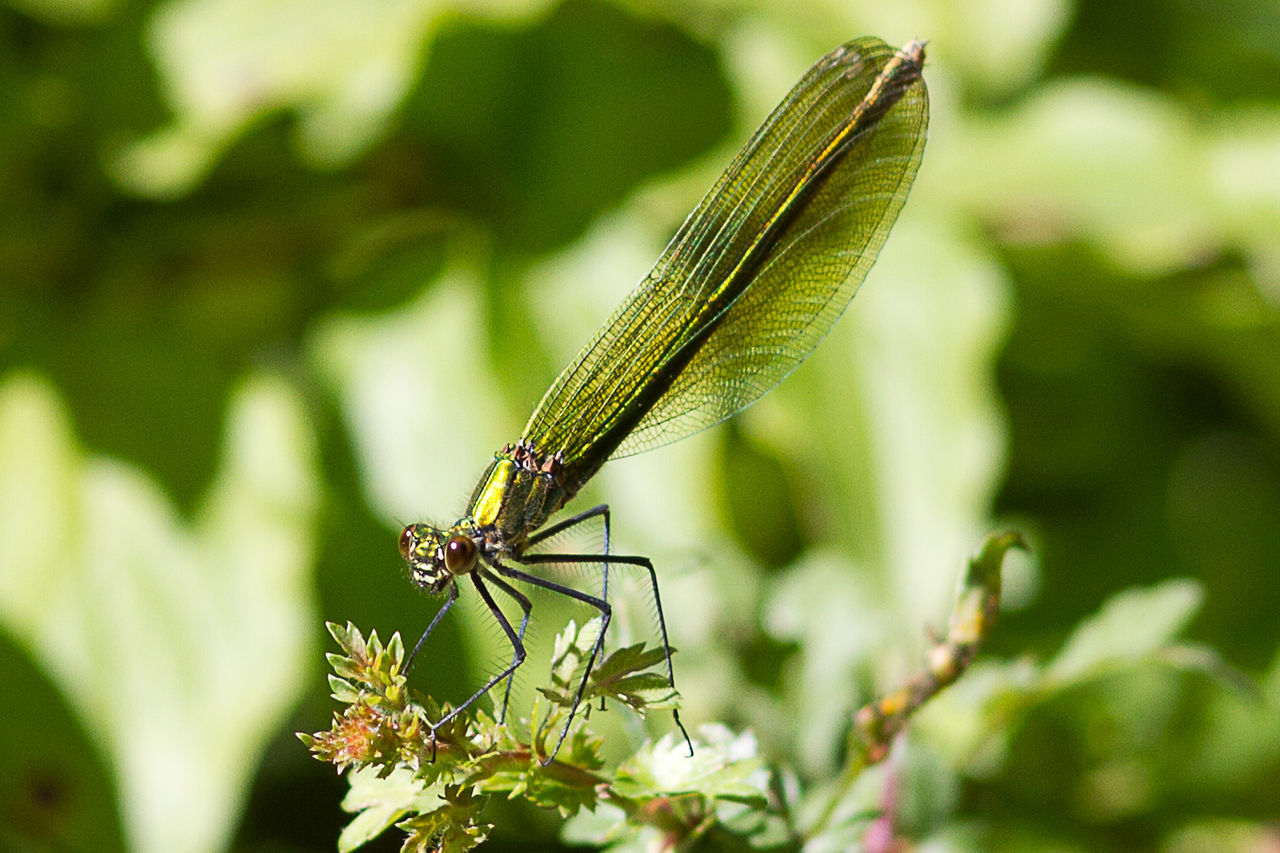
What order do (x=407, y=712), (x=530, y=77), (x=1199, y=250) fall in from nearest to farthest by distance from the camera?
(x=407, y=712) → (x=1199, y=250) → (x=530, y=77)

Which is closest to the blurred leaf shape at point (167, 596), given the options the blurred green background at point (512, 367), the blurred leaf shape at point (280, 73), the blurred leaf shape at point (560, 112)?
the blurred green background at point (512, 367)

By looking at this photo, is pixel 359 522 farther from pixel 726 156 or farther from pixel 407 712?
pixel 407 712

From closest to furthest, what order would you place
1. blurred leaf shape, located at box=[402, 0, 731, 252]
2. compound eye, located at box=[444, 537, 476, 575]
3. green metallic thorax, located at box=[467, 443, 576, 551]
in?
1. compound eye, located at box=[444, 537, 476, 575]
2. green metallic thorax, located at box=[467, 443, 576, 551]
3. blurred leaf shape, located at box=[402, 0, 731, 252]

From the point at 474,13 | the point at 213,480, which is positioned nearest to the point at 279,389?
the point at 213,480

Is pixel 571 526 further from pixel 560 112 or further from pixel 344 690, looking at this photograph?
pixel 560 112

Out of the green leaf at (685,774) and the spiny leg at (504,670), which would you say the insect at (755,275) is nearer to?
the spiny leg at (504,670)

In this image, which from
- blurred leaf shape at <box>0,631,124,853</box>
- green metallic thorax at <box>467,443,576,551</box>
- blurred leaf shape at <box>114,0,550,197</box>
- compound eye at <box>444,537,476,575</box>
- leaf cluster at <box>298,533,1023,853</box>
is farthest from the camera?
blurred leaf shape at <box>114,0,550,197</box>

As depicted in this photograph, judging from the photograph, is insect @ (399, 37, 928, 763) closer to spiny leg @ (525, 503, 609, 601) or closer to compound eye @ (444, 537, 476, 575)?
spiny leg @ (525, 503, 609, 601)

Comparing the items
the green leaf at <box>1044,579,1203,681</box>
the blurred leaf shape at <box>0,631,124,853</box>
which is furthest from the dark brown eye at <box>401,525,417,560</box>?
the blurred leaf shape at <box>0,631,124,853</box>
